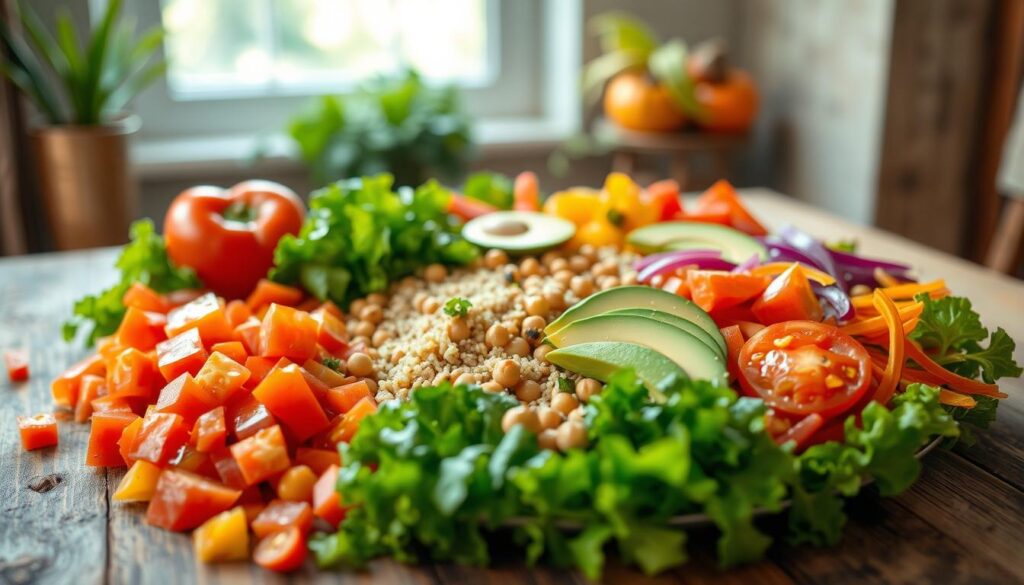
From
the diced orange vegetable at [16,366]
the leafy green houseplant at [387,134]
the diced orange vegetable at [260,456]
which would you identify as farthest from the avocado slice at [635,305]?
the leafy green houseplant at [387,134]

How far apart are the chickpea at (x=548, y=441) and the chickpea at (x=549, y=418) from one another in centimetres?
3

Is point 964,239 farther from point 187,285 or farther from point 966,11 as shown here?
point 187,285

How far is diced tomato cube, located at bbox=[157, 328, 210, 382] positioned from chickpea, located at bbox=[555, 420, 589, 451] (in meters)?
0.63

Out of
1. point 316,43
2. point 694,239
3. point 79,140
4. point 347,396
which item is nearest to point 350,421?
point 347,396

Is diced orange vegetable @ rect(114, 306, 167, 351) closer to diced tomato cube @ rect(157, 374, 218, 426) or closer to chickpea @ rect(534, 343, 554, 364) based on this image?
diced tomato cube @ rect(157, 374, 218, 426)

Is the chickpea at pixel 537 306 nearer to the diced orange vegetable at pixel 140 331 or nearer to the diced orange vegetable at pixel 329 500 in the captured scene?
the diced orange vegetable at pixel 329 500

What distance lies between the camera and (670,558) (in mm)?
1123

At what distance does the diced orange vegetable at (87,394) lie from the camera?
1.60 metres

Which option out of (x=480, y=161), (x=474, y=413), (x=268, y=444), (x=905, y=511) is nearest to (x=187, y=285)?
(x=268, y=444)

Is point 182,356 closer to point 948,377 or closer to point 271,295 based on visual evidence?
point 271,295

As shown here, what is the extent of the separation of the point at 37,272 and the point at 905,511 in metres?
2.07

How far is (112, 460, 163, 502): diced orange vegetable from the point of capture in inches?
52.4

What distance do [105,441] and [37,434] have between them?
0.48 ft

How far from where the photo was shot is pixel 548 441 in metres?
1.27
